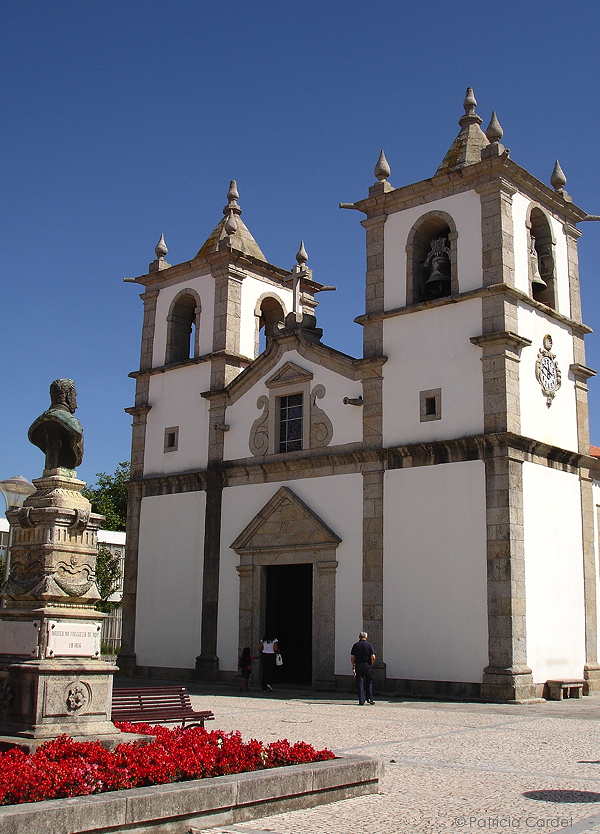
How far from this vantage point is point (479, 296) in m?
20.4

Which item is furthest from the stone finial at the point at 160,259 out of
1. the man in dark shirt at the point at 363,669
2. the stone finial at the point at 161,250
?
the man in dark shirt at the point at 363,669

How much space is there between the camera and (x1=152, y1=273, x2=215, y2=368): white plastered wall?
26.5 meters

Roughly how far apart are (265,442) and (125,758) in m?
16.5

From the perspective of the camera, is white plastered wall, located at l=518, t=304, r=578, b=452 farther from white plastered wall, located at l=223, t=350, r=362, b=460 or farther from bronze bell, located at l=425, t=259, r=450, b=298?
white plastered wall, located at l=223, t=350, r=362, b=460

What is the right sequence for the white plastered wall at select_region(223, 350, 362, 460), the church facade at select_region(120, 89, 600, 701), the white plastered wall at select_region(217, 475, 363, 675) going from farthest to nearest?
1. the white plastered wall at select_region(223, 350, 362, 460)
2. the white plastered wall at select_region(217, 475, 363, 675)
3. the church facade at select_region(120, 89, 600, 701)

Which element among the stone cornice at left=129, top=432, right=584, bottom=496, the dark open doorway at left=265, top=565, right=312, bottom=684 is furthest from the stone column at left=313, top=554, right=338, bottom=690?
the stone cornice at left=129, top=432, right=584, bottom=496

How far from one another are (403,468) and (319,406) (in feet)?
10.2

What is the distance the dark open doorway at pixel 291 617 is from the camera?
23.3 metres

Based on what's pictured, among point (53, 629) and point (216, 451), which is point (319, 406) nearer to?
point (216, 451)

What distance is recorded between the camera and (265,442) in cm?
2395

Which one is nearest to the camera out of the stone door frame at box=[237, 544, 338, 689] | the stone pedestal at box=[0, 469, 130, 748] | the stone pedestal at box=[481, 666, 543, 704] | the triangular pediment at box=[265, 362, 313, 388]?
the stone pedestal at box=[0, 469, 130, 748]

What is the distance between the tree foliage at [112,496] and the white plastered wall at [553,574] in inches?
1299

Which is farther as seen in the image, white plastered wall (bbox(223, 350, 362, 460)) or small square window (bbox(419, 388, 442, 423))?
white plastered wall (bbox(223, 350, 362, 460))

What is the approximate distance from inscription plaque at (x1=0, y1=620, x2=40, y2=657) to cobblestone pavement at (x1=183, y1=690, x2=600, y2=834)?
321 cm
